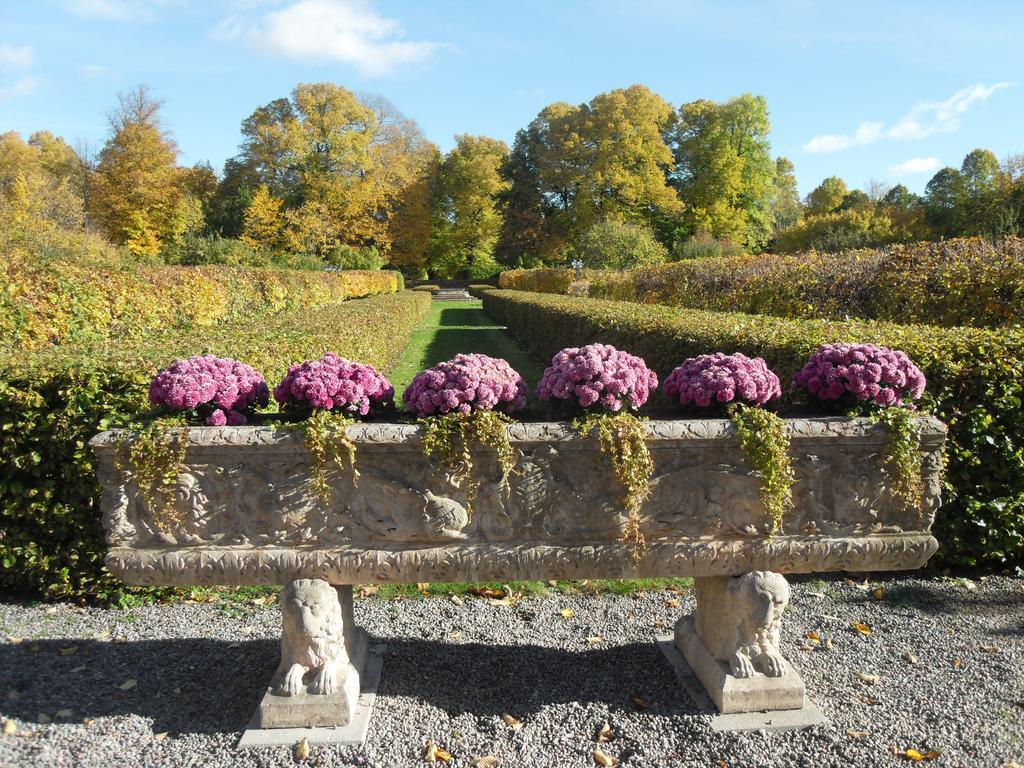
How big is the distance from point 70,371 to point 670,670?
134 inches

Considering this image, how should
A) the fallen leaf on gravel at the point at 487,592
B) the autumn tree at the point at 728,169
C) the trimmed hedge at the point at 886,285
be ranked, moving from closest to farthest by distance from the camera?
the fallen leaf on gravel at the point at 487,592, the trimmed hedge at the point at 886,285, the autumn tree at the point at 728,169

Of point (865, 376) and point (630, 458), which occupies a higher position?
point (865, 376)

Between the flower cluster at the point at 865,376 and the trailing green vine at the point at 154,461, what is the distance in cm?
257

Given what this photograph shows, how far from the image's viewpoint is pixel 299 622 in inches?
96.2

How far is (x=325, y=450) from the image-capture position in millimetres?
2389

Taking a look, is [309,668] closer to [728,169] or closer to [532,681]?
[532,681]

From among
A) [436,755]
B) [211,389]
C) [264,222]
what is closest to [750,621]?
[436,755]

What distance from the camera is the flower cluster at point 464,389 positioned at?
2.50 metres

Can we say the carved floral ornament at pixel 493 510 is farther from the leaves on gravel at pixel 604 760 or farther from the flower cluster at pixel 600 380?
the leaves on gravel at pixel 604 760

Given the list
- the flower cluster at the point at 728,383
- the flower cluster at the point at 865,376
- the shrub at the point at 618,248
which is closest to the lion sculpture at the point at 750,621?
the flower cluster at the point at 728,383

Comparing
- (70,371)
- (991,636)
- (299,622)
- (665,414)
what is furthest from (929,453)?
(70,371)

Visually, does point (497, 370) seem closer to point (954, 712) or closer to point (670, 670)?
point (670, 670)

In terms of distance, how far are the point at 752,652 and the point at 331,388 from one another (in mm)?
Result: 2009

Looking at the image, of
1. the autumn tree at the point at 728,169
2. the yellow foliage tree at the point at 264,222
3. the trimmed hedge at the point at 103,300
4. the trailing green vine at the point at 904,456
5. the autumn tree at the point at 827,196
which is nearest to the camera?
the trailing green vine at the point at 904,456
